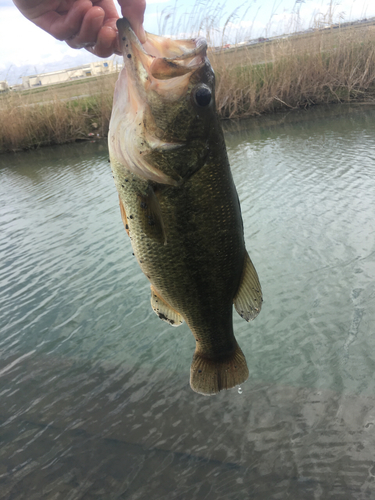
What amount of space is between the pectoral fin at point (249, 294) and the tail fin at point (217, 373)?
31cm

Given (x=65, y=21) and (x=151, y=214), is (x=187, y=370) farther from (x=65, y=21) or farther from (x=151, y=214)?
(x=65, y=21)

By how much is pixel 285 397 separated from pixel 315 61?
13330mm

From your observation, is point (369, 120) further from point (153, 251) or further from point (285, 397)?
point (153, 251)

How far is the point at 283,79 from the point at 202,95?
14060mm

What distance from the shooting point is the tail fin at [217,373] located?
82.3 inches

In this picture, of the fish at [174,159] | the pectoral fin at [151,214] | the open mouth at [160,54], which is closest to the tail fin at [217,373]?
the fish at [174,159]

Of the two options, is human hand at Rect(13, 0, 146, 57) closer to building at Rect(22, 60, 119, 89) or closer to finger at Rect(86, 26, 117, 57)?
finger at Rect(86, 26, 117, 57)

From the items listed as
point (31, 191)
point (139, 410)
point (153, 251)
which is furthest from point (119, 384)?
Result: point (31, 191)

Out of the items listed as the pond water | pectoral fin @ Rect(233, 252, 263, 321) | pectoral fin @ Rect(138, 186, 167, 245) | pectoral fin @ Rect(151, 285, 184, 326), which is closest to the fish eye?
pectoral fin @ Rect(138, 186, 167, 245)

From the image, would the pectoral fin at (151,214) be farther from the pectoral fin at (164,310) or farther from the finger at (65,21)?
the finger at (65,21)

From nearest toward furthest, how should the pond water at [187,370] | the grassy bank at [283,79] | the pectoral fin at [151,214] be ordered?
the pectoral fin at [151,214] < the pond water at [187,370] < the grassy bank at [283,79]

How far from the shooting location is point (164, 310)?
82.4 inches

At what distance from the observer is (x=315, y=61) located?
13.8 metres

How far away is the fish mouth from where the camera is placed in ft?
5.17
